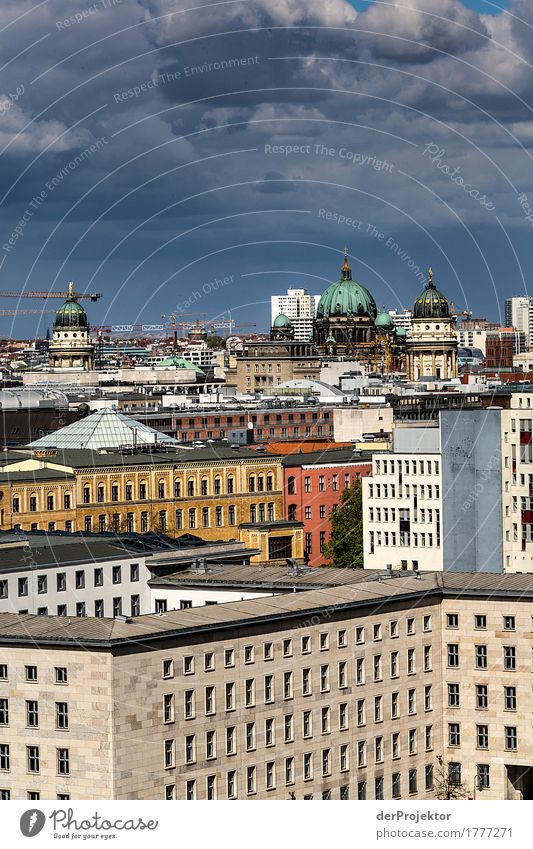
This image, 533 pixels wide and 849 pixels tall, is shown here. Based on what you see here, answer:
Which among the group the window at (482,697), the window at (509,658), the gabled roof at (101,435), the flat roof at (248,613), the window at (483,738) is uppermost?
the gabled roof at (101,435)

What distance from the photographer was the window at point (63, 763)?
160ft

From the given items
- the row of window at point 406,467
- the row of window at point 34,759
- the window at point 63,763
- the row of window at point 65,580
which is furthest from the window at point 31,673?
the row of window at point 406,467

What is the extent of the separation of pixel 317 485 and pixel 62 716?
158 feet

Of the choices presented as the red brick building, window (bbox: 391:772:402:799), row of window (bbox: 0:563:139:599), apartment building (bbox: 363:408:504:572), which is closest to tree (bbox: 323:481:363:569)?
apartment building (bbox: 363:408:504:572)

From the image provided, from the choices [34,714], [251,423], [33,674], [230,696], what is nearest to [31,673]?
[33,674]

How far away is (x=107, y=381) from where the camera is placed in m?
199

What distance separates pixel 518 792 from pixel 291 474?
39.9 metres

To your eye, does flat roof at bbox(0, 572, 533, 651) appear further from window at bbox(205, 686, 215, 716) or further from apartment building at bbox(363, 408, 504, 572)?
apartment building at bbox(363, 408, 504, 572)

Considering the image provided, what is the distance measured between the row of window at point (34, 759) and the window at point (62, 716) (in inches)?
16.8

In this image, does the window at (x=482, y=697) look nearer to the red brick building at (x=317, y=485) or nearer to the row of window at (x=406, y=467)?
the row of window at (x=406, y=467)

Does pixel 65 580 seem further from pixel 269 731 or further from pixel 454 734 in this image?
pixel 269 731

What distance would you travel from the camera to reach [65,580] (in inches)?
2499

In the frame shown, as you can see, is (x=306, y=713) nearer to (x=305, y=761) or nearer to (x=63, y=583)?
(x=305, y=761)

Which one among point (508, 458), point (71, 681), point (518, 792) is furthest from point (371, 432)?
point (71, 681)
